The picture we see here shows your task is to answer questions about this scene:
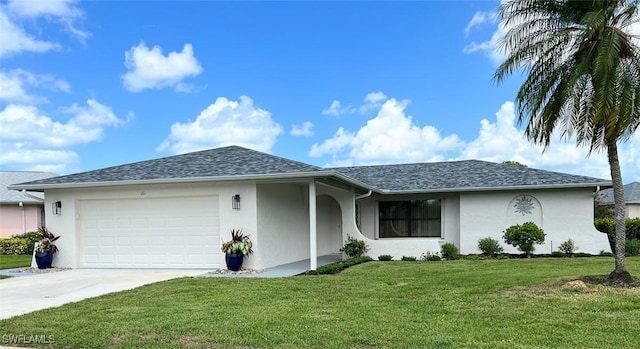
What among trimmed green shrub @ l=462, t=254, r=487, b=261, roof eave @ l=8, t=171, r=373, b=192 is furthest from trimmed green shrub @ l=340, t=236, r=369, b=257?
trimmed green shrub @ l=462, t=254, r=487, b=261

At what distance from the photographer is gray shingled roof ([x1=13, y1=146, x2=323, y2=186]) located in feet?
43.2

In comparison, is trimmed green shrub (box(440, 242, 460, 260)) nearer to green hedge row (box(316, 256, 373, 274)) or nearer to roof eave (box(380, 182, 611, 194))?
roof eave (box(380, 182, 611, 194))

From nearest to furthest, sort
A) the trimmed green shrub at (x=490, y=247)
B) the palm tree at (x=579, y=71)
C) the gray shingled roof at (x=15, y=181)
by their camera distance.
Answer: the palm tree at (x=579, y=71), the trimmed green shrub at (x=490, y=247), the gray shingled roof at (x=15, y=181)

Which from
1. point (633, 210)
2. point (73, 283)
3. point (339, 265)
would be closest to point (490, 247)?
point (339, 265)

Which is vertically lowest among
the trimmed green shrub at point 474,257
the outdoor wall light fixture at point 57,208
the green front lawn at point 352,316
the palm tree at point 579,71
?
the trimmed green shrub at point 474,257

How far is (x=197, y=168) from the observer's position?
1412 cm

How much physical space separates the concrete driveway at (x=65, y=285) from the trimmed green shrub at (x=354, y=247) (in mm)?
4957

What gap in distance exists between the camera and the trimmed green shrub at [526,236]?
1645cm

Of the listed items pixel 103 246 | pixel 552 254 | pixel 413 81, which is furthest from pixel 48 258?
pixel 552 254

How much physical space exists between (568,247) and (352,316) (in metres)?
13.1

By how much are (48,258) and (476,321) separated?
12.6 m

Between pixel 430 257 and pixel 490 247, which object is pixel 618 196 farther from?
pixel 490 247

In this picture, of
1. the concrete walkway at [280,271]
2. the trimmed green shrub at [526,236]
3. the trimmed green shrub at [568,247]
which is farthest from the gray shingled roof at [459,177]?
the concrete walkway at [280,271]

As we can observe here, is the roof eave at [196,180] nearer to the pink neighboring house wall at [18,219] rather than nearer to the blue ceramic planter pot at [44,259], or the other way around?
the blue ceramic planter pot at [44,259]
